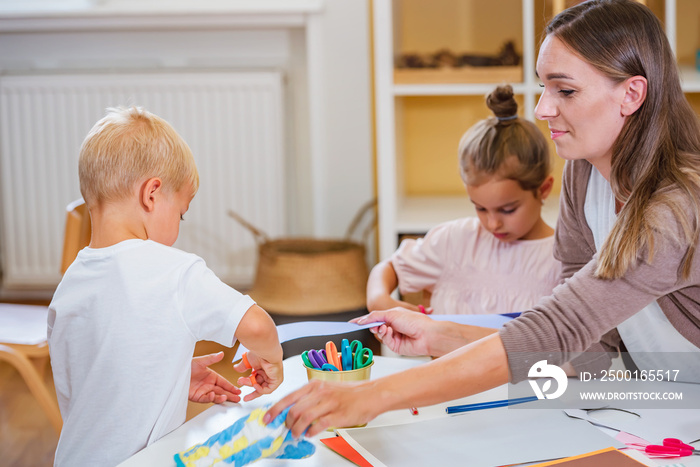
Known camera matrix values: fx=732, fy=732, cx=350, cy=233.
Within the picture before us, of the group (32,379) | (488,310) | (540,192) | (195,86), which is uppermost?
(195,86)

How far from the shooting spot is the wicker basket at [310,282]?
2.62 meters

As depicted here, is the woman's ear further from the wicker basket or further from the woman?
the wicker basket

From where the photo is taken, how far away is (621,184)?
1.03 metres

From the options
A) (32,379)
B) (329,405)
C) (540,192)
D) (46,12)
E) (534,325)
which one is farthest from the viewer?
(46,12)

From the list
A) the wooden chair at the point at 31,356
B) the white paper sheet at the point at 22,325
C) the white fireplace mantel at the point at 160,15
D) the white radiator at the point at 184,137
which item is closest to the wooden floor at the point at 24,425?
the wooden chair at the point at 31,356

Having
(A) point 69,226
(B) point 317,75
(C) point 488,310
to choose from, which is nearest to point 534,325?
(C) point 488,310

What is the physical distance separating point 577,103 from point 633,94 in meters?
0.07

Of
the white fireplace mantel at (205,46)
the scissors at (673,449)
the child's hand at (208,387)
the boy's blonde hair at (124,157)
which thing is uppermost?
the white fireplace mantel at (205,46)

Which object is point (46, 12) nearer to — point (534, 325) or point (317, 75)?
point (317, 75)

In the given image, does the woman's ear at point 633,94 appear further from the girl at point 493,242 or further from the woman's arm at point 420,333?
the girl at point 493,242

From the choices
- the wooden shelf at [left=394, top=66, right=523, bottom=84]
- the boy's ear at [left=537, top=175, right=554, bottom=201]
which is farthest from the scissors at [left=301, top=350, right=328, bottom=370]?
the wooden shelf at [left=394, top=66, right=523, bottom=84]

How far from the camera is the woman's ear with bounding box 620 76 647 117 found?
98 centimetres

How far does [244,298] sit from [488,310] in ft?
2.69

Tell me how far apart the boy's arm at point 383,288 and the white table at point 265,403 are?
38 centimetres
